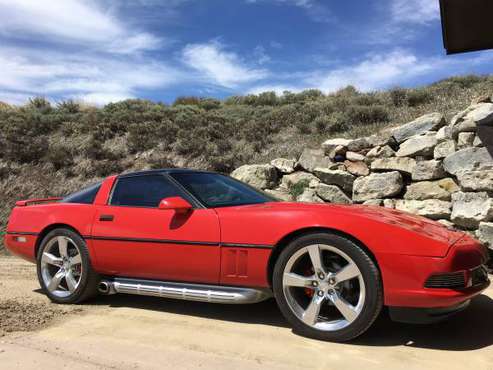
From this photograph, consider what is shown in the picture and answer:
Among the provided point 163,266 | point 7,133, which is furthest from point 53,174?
point 163,266

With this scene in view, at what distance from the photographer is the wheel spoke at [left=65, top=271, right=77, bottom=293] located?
15.3 ft

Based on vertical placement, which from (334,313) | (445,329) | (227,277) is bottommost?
(445,329)

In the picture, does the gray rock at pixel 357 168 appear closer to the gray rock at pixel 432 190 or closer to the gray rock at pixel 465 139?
the gray rock at pixel 432 190

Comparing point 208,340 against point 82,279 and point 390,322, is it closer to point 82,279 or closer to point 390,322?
point 390,322

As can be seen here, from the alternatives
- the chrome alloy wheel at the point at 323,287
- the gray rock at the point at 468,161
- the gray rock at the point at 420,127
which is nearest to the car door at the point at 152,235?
the chrome alloy wheel at the point at 323,287

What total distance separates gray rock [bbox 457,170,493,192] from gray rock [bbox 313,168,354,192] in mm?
2002

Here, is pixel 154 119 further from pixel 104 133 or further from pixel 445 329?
pixel 445 329

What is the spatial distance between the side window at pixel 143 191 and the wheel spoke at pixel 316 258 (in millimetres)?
1396

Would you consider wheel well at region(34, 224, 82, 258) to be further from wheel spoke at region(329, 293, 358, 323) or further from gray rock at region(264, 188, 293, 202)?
gray rock at region(264, 188, 293, 202)

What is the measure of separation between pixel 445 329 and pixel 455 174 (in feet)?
12.2

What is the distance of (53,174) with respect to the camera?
12.6 m

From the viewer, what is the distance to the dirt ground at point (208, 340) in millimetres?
3086

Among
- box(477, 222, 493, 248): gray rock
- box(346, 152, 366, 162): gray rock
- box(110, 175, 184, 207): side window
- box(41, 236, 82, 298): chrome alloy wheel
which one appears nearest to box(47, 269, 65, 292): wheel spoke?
box(41, 236, 82, 298): chrome alloy wheel

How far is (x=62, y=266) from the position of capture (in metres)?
4.76
